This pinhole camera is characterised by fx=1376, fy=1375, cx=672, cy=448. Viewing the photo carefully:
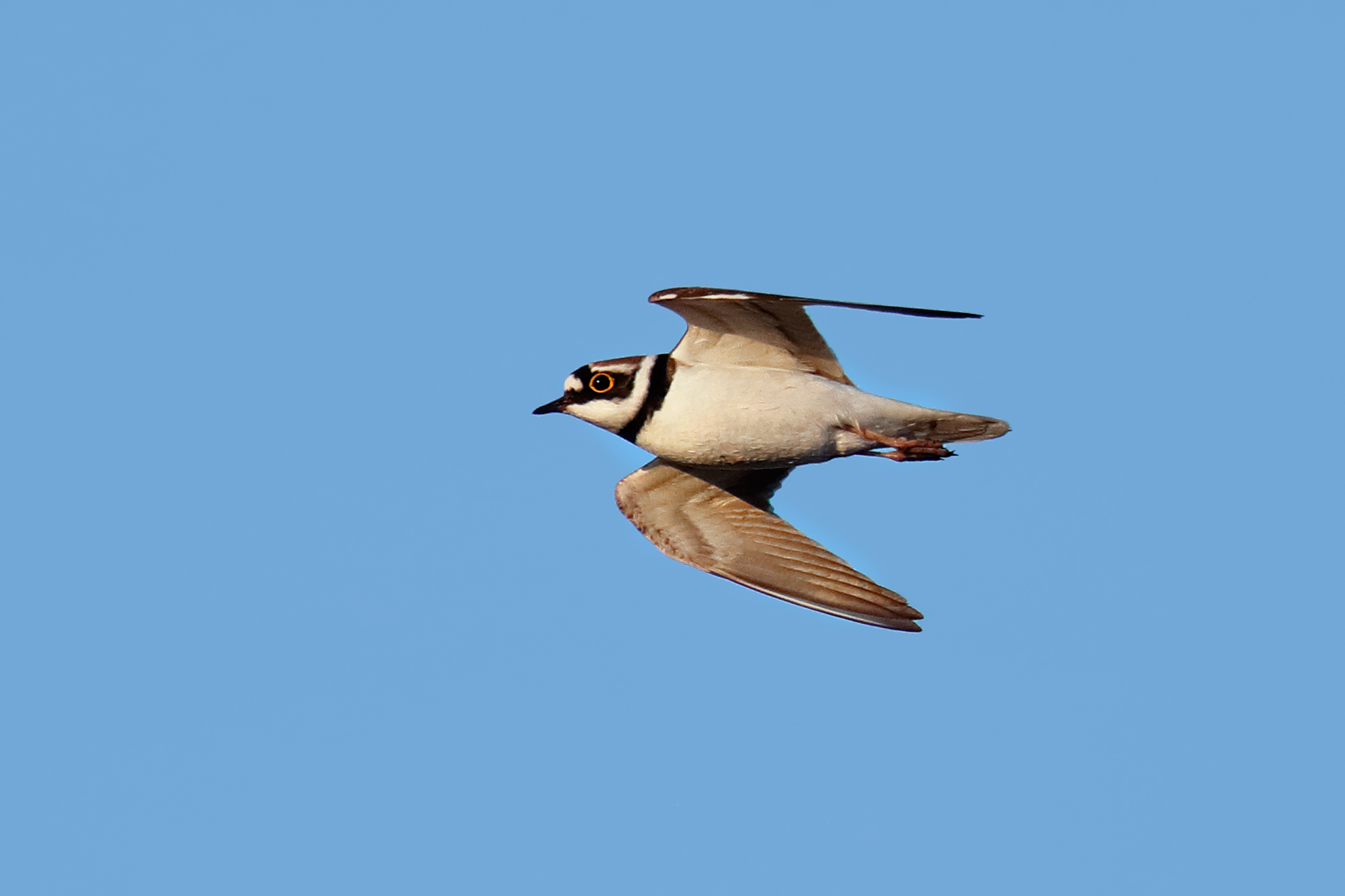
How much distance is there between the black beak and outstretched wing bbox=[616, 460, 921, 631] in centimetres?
93

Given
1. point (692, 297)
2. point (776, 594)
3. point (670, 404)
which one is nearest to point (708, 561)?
point (776, 594)

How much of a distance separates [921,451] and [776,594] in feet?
5.14

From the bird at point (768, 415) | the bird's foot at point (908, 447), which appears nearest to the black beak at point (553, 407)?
the bird at point (768, 415)

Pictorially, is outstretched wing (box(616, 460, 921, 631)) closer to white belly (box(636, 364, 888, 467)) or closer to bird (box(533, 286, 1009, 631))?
bird (box(533, 286, 1009, 631))

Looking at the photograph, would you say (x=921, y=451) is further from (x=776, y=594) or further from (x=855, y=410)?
(x=776, y=594)

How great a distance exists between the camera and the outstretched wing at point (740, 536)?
35.1 ft

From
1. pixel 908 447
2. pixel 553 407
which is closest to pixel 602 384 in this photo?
pixel 553 407

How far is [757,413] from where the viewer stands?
10.4 m

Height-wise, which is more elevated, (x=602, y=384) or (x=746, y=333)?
(x=746, y=333)

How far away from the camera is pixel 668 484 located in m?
11.6

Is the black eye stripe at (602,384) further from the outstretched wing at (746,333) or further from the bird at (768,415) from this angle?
the outstretched wing at (746,333)

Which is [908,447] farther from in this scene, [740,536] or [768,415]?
[740,536]

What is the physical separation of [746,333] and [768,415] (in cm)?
64

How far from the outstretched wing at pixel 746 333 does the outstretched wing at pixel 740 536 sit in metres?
1.27
